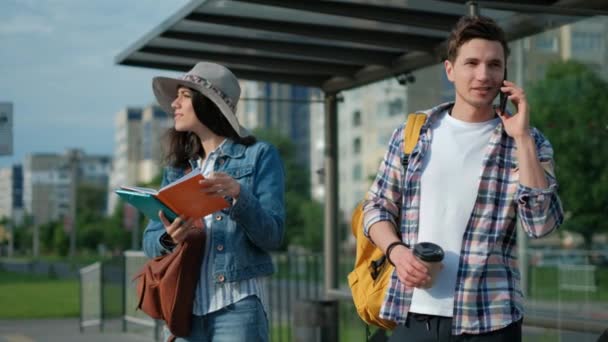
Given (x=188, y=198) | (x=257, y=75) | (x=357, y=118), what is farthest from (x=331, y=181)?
(x=357, y=118)

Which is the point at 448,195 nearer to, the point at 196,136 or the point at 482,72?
the point at 482,72

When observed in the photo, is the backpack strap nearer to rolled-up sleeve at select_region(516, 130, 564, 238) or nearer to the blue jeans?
rolled-up sleeve at select_region(516, 130, 564, 238)

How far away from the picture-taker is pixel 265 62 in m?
8.54

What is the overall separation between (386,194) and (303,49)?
5.29 metres

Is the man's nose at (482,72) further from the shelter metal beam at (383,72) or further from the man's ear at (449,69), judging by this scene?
the shelter metal beam at (383,72)

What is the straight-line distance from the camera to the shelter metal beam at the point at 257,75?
8.75m

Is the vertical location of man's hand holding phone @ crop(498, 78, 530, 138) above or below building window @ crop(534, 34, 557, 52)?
below

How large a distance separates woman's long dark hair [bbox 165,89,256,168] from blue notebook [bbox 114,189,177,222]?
340 millimetres

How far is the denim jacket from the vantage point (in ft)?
11.4

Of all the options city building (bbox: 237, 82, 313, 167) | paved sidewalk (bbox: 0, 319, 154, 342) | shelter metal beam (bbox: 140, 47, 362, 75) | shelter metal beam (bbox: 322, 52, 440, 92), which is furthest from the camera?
city building (bbox: 237, 82, 313, 167)

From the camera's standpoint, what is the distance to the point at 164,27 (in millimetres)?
7645

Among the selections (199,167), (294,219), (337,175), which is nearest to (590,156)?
(337,175)

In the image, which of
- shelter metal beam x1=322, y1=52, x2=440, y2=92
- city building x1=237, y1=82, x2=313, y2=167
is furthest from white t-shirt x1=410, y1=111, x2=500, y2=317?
city building x1=237, y1=82, x2=313, y2=167

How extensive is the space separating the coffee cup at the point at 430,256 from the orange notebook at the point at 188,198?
0.81 metres
